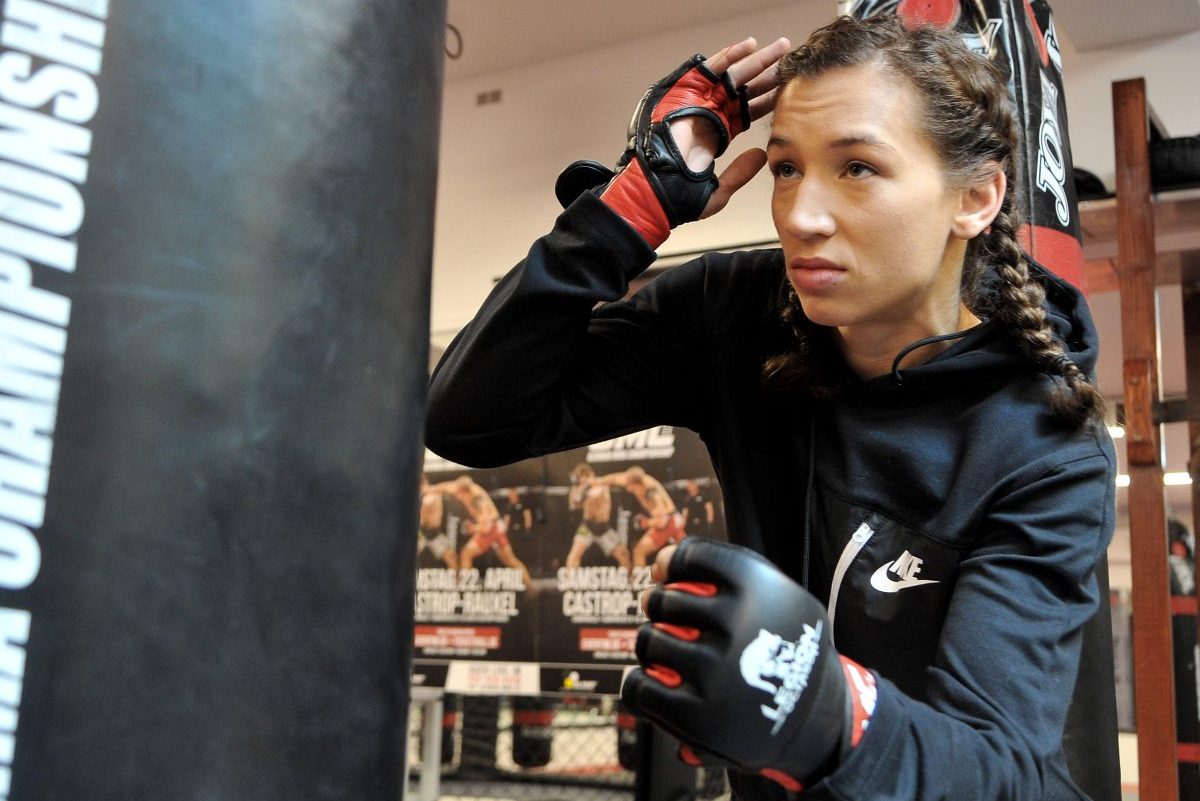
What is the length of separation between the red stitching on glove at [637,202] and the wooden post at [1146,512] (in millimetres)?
1720

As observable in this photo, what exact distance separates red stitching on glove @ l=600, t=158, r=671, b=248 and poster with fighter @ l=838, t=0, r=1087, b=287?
23.7 inches

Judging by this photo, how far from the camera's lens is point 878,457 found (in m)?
1.00

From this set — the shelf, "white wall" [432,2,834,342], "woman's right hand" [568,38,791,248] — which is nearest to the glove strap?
"woman's right hand" [568,38,791,248]

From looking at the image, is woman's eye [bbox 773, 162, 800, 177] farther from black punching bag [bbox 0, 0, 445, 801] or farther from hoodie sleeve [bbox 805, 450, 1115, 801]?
black punching bag [bbox 0, 0, 445, 801]

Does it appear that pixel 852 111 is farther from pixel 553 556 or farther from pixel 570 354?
pixel 553 556

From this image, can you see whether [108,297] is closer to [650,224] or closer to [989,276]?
[650,224]

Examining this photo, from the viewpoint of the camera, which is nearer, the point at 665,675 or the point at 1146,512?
the point at 665,675

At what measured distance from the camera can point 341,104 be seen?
55 centimetres

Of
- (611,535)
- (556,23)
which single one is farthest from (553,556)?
(556,23)

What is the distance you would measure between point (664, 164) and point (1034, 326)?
0.36 meters

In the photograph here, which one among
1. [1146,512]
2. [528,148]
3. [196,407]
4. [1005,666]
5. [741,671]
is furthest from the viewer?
[528,148]

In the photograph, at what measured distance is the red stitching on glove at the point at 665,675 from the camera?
0.65 meters

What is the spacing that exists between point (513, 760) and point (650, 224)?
136 inches

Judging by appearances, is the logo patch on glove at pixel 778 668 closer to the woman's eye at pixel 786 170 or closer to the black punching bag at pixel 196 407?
the black punching bag at pixel 196 407
